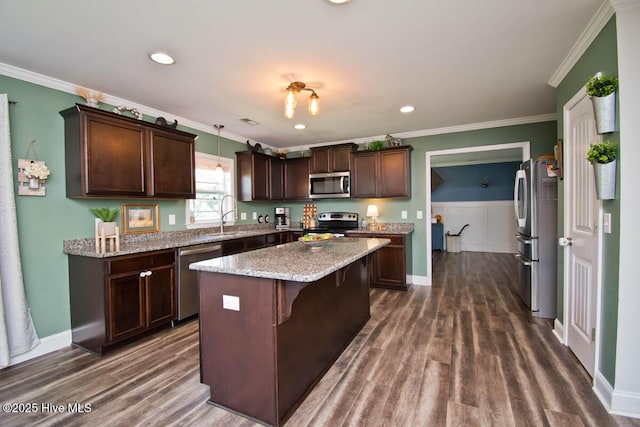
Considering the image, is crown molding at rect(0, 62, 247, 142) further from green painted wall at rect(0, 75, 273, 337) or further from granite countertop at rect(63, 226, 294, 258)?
granite countertop at rect(63, 226, 294, 258)

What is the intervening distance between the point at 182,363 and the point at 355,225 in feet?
11.0

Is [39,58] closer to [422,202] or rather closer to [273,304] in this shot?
[273,304]

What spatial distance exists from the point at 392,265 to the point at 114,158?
3.63m

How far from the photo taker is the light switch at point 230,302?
5.62 feet

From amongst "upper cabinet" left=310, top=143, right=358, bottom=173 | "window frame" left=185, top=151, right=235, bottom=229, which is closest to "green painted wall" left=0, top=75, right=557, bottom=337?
"window frame" left=185, top=151, right=235, bottom=229

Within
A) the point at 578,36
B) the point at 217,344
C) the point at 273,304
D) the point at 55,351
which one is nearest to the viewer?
the point at 273,304

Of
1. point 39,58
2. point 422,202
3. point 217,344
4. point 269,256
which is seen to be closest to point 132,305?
point 217,344

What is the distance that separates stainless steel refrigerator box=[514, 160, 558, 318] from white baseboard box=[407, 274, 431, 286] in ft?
4.75

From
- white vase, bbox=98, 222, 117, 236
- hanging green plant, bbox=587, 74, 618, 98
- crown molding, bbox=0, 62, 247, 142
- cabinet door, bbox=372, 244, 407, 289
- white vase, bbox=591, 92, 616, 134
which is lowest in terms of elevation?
cabinet door, bbox=372, 244, 407, 289

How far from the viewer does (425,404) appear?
1.82 m

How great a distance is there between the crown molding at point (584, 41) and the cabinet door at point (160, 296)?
389cm

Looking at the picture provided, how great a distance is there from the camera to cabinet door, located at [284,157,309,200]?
527 cm

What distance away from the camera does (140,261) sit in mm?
2723

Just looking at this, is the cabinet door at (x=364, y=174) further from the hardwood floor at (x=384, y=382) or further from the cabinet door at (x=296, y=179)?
the hardwood floor at (x=384, y=382)
